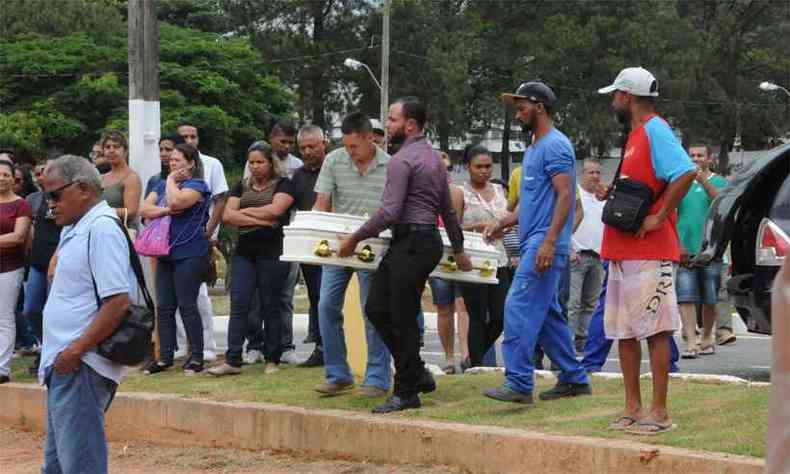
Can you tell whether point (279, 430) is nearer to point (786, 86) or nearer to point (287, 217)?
point (287, 217)

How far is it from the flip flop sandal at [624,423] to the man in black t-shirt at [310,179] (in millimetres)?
3333

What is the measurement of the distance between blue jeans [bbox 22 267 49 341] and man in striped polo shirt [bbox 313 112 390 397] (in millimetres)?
3265

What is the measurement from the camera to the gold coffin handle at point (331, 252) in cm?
819

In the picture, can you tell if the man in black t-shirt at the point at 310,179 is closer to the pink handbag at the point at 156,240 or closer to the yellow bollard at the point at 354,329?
the yellow bollard at the point at 354,329

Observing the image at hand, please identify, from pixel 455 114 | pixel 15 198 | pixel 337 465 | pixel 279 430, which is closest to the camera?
pixel 337 465

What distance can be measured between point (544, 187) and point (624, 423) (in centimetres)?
149

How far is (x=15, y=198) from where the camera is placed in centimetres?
1096

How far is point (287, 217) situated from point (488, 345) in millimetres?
1837

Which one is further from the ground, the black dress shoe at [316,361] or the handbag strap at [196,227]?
the handbag strap at [196,227]

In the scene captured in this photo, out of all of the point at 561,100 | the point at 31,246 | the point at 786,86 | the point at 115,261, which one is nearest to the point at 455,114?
the point at 561,100

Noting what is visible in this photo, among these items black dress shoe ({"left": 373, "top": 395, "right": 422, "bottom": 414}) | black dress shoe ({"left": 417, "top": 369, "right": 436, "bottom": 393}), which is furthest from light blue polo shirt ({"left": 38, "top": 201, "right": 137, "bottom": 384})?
black dress shoe ({"left": 417, "top": 369, "right": 436, "bottom": 393})

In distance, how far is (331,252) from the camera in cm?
821

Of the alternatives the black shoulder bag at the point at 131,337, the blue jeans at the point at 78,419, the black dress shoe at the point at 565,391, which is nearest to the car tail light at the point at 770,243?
the black dress shoe at the point at 565,391

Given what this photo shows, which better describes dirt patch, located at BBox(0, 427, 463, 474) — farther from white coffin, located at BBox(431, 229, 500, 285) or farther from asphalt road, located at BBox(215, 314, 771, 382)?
asphalt road, located at BBox(215, 314, 771, 382)
